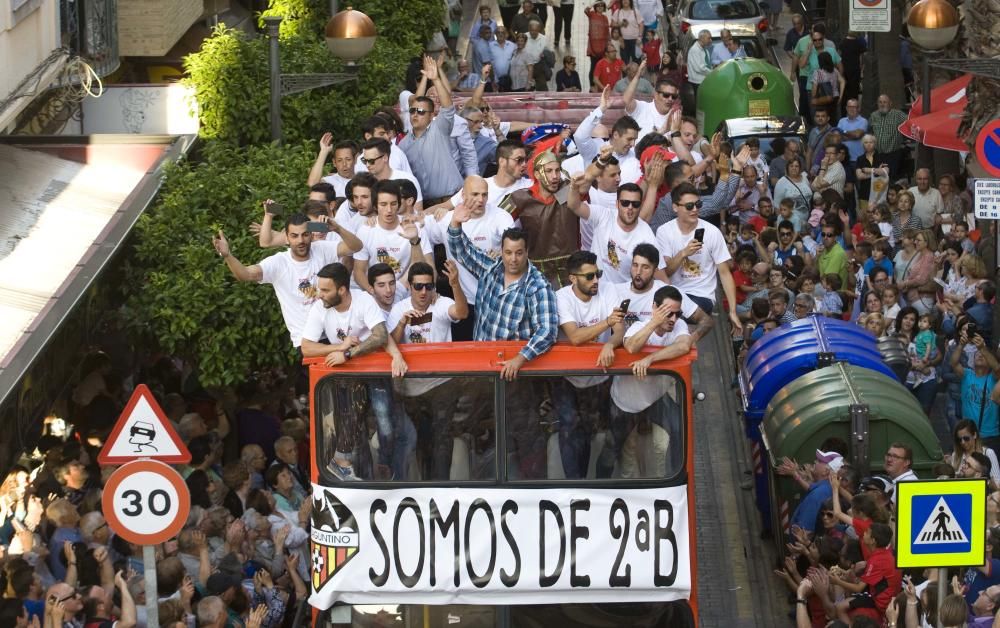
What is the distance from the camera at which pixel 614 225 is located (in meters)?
13.6

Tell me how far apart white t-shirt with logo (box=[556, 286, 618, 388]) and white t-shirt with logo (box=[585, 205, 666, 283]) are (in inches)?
62.0

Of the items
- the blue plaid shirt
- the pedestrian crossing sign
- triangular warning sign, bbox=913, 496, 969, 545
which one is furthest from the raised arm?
triangular warning sign, bbox=913, 496, 969, 545

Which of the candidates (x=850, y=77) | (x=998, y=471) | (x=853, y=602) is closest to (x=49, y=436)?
(x=853, y=602)

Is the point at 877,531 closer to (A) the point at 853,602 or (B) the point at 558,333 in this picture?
(A) the point at 853,602

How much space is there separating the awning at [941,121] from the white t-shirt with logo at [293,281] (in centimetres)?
1121

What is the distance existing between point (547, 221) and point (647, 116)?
16.4 ft

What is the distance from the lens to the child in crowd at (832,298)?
1877cm

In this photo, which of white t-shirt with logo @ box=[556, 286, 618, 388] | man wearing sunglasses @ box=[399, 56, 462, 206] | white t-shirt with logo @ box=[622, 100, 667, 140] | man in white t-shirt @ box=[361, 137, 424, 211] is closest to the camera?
white t-shirt with logo @ box=[556, 286, 618, 388]

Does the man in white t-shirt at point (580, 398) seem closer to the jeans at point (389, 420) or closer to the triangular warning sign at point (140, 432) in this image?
the jeans at point (389, 420)

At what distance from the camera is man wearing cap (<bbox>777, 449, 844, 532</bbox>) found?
1440cm

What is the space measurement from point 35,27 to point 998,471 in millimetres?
9286

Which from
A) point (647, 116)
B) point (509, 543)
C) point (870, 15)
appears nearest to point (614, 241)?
point (509, 543)

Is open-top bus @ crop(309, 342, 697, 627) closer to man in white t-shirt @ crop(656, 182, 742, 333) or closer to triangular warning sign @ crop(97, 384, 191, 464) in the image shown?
triangular warning sign @ crop(97, 384, 191, 464)

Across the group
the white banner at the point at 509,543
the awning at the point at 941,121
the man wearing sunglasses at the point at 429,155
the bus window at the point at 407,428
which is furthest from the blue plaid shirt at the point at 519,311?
the awning at the point at 941,121
